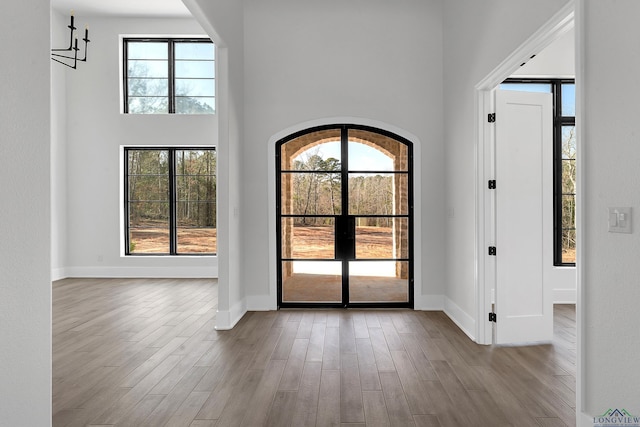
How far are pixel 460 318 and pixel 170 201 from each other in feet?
17.9

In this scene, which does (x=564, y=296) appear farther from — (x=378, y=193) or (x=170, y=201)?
(x=170, y=201)

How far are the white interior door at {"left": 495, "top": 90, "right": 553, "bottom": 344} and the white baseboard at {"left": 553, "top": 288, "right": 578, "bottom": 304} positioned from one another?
6.43ft

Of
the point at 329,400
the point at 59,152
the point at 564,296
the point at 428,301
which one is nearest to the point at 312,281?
the point at 428,301

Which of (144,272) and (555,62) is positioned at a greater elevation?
(555,62)

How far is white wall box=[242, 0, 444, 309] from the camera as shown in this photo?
5.46 m

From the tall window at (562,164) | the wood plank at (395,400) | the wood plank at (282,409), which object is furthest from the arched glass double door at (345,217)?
the wood plank at (282,409)

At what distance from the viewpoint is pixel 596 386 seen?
89.2 inches

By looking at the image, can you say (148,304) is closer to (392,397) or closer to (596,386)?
(392,397)

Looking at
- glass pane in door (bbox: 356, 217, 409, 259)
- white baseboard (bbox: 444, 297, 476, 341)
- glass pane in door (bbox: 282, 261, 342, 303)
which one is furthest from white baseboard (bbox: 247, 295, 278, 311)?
white baseboard (bbox: 444, 297, 476, 341)

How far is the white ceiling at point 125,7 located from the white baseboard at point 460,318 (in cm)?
617

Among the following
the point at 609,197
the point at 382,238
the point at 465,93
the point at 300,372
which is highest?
the point at 465,93

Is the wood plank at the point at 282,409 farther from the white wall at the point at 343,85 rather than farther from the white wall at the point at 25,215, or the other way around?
the white wall at the point at 343,85

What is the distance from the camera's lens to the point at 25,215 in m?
1.75

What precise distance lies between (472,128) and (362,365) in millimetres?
2492
